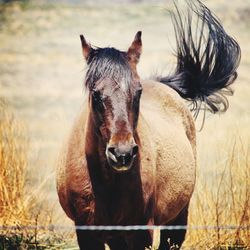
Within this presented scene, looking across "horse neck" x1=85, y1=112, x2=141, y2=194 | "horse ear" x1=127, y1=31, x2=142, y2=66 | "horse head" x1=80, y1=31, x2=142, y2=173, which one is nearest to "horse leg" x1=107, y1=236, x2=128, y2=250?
"horse neck" x1=85, y1=112, x2=141, y2=194

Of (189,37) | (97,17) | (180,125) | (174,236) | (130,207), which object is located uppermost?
(97,17)

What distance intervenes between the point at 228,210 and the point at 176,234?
62cm

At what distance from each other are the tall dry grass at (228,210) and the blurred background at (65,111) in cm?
1

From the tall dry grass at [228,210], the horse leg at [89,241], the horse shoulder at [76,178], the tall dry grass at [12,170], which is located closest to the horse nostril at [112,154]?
the horse shoulder at [76,178]

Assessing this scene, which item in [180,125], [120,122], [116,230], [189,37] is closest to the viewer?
[120,122]

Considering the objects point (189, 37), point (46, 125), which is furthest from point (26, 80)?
point (189, 37)

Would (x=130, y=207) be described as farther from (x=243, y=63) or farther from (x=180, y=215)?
(x=243, y=63)

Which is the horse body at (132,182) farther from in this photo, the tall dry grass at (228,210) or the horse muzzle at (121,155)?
the tall dry grass at (228,210)

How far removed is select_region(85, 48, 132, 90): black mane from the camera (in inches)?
199

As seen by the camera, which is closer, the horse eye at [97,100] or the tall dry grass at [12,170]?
the horse eye at [97,100]

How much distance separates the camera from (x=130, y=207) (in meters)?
5.33

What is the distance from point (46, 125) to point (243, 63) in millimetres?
6620

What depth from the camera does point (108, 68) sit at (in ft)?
16.7

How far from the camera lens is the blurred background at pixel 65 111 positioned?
718 centimetres
